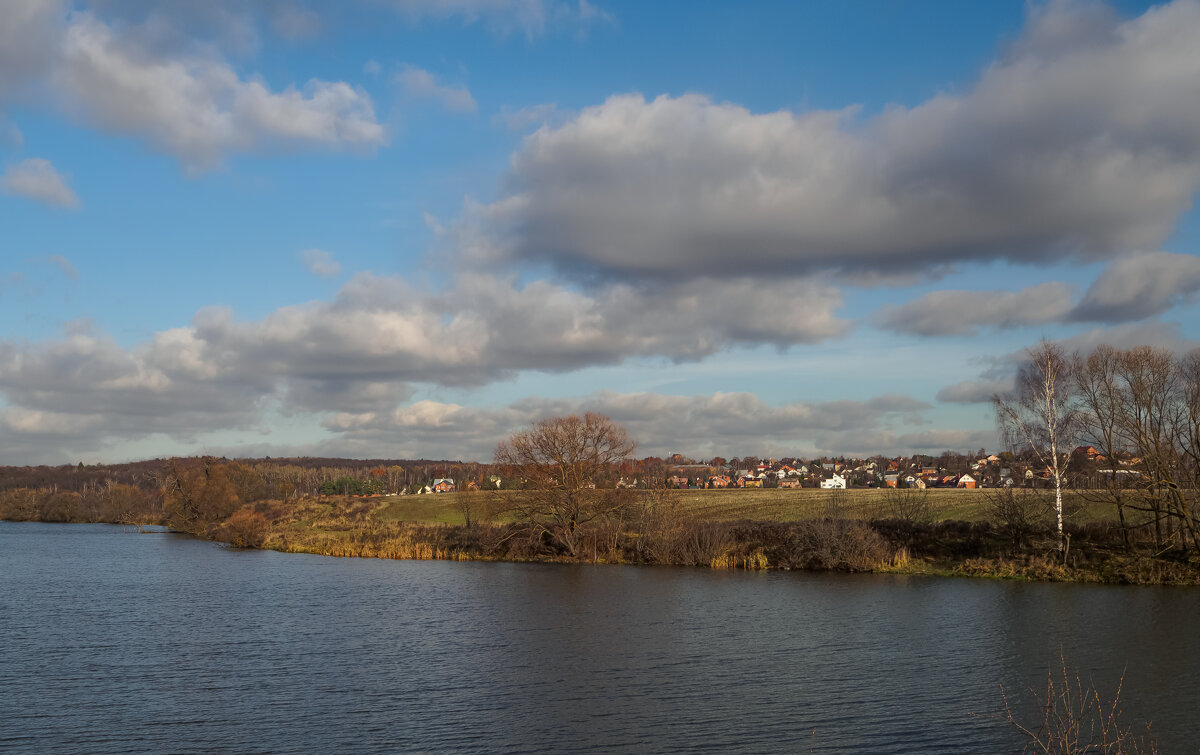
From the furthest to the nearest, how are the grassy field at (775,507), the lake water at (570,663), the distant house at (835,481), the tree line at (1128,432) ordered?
1. the distant house at (835,481)
2. the grassy field at (775,507)
3. the tree line at (1128,432)
4. the lake water at (570,663)

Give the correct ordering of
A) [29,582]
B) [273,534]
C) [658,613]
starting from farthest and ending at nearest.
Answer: [273,534]
[29,582]
[658,613]

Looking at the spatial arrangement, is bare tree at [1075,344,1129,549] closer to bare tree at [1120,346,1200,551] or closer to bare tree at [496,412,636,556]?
bare tree at [1120,346,1200,551]

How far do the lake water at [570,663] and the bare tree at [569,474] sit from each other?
544 inches

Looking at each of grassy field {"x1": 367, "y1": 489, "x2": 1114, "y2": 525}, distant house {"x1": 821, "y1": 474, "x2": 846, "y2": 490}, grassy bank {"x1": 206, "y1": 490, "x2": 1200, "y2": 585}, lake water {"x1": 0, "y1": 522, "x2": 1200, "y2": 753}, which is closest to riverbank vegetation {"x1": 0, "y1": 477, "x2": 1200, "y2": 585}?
grassy bank {"x1": 206, "y1": 490, "x2": 1200, "y2": 585}

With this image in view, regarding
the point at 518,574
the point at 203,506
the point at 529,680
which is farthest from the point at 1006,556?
the point at 203,506

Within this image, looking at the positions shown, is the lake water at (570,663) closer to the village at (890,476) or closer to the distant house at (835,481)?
the village at (890,476)

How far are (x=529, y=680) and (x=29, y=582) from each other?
38493mm

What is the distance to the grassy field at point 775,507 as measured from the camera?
6005 cm

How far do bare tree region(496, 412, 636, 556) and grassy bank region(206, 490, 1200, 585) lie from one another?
109cm

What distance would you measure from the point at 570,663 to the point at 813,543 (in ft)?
99.7

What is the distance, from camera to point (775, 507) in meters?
83.8

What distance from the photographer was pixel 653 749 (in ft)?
56.0

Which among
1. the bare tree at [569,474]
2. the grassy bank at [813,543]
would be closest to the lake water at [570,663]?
the grassy bank at [813,543]

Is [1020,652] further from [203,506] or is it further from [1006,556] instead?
[203,506]
